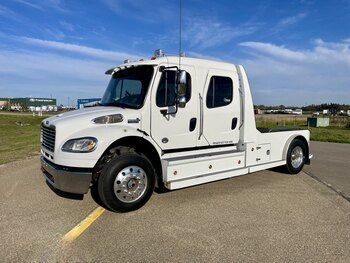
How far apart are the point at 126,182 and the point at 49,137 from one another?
1497 mm

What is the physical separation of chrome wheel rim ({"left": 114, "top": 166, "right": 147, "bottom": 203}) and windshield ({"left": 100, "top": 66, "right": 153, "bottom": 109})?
113cm

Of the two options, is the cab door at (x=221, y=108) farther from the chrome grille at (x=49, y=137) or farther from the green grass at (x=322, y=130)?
the chrome grille at (x=49, y=137)

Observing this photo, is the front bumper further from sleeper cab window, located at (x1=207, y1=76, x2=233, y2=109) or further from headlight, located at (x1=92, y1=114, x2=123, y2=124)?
sleeper cab window, located at (x1=207, y1=76, x2=233, y2=109)

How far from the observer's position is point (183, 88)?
5277 mm

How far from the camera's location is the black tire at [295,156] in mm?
7836

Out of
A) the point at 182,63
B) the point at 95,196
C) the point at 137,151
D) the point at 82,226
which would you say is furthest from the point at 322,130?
the point at 82,226

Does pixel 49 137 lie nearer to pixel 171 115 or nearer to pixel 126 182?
pixel 126 182

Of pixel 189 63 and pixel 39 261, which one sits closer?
pixel 39 261

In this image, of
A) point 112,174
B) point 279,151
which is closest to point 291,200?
point 279,151

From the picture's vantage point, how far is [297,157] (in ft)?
26.9

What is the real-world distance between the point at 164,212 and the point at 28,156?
23.4 feet

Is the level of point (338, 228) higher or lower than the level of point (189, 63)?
lower

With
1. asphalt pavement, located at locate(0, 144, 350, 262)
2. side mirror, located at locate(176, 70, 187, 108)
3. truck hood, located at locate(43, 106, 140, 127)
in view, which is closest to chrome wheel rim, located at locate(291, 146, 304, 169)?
asphalt pavement, located at locate(0, 144, 350, 262)

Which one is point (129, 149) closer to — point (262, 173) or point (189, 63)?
point (189, 63)
